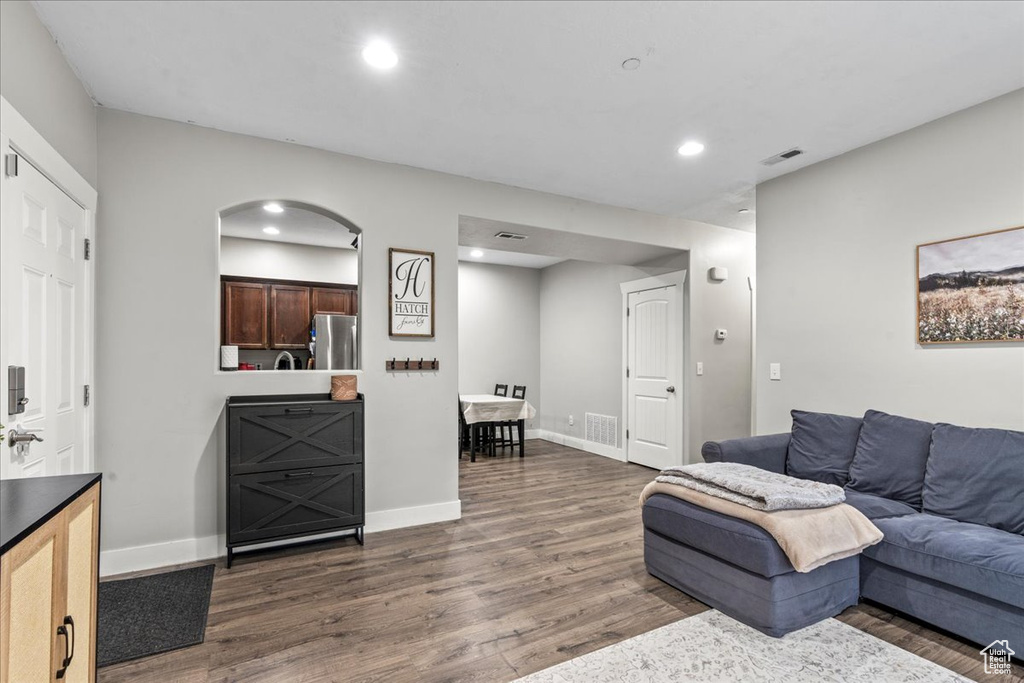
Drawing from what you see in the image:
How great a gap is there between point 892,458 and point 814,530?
1.02m

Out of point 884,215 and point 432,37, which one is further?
point 884,215

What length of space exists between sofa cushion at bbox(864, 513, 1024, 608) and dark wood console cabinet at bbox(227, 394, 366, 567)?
3.02 meters

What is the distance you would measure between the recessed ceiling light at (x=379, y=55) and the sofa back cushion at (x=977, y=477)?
353 centimetres

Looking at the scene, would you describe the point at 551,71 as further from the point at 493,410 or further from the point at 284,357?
the point at 284,357

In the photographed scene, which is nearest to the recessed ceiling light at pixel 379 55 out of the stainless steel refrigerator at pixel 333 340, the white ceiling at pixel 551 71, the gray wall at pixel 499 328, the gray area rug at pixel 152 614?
the white ceiling at pixel 551 71

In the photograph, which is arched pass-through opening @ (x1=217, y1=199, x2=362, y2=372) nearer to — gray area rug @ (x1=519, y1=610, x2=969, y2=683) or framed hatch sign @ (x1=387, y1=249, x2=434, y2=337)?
framed hatch sign @ (x1=387, y1=249, x2=434, y2=337)

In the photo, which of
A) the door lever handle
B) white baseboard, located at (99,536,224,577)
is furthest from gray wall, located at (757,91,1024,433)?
the door lever handle

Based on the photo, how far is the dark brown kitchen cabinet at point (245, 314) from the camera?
588 centimetres

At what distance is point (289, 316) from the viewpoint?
618 centimetres

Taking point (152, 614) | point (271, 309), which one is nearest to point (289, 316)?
point (271, 309)

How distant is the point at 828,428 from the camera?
3342 millimetres

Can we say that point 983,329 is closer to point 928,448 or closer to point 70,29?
point 928,448

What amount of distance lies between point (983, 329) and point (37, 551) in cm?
413

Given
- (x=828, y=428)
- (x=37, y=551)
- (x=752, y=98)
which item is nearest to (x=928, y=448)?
(x=828, y=428)
